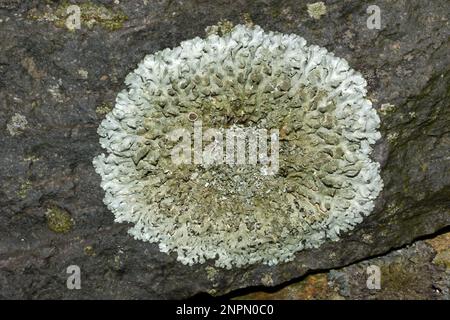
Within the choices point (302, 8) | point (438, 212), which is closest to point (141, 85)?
point (302, 8)

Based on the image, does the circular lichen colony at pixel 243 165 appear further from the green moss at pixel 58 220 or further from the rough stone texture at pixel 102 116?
the green moss at pixel 58 220

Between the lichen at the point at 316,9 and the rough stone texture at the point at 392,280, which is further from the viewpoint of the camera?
the rough stone texture at the point at 392,280

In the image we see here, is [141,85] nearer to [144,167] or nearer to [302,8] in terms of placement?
[144,167]

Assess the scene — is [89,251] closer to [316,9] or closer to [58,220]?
[58,220]

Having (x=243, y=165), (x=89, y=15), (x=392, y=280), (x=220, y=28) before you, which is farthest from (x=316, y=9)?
(x=392, y=280)

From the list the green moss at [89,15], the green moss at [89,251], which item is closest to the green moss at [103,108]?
the green moss at [89,15]

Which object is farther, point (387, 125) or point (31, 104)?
point (387, 125)
